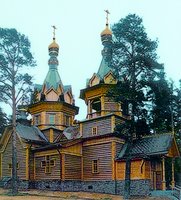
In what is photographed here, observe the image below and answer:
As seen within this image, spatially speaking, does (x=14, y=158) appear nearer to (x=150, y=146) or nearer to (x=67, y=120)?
(x=150, y=146)

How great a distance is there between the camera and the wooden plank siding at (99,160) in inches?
1336

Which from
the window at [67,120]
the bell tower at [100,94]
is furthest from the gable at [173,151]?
the window at [67,120]

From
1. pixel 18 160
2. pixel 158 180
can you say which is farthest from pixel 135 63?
pixel 18 160

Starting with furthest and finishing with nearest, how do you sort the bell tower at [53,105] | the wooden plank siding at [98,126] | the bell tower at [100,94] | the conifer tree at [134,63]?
the bell tower at [53,105] < the bell tower at [100,94] < the wooden plank siding at [98,126] < the conifer tree at [134,63]

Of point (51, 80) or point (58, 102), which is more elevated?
point (51, 80)

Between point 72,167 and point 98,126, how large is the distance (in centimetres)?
455

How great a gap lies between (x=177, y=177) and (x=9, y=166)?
19.1 metres

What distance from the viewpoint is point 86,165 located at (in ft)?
119

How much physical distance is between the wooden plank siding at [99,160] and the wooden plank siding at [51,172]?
259 centimetres

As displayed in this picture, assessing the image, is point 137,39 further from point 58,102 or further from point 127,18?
point 58,102

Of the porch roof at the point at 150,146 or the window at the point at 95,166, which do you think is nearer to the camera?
the porch roof at the point at 150,146

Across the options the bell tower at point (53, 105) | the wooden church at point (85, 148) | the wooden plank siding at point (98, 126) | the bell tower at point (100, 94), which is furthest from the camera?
the bell tower at point (53, 105)

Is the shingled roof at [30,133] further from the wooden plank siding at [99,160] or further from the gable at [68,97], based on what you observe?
the wooden plank siding at [99,160]

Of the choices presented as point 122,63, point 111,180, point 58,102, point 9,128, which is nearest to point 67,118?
point 58,102
